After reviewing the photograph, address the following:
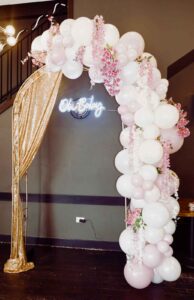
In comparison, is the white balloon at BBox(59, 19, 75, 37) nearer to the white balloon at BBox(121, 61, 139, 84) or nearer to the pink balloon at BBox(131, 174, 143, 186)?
the white balloon at BBox(121, 61, 139, 84)

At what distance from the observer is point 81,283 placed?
4039 mm

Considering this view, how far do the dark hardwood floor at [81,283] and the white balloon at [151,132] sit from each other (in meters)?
1.69

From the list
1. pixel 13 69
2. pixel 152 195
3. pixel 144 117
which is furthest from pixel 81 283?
pixel 13 69

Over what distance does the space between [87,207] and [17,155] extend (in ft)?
4.96

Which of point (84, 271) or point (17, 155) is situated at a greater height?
point (17, 155)

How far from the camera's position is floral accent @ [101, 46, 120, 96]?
365 centimetres

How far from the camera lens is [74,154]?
561 centimetres

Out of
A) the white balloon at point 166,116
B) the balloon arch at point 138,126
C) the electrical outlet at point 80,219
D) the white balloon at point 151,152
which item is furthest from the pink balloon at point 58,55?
the electrical outlet at point 80,219

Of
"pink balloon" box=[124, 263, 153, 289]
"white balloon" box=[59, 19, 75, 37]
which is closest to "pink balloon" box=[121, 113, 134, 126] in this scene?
"white balloon" box=[59, 19, 75, 37]

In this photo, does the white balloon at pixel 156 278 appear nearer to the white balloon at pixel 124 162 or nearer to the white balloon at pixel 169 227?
the white balloon at pixel 169 227

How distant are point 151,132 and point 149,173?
0.43m

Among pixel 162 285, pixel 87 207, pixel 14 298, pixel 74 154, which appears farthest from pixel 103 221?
pixel 14 298

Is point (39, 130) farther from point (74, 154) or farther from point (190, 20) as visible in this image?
point (190, 20)

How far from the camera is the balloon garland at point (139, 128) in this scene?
364cm
